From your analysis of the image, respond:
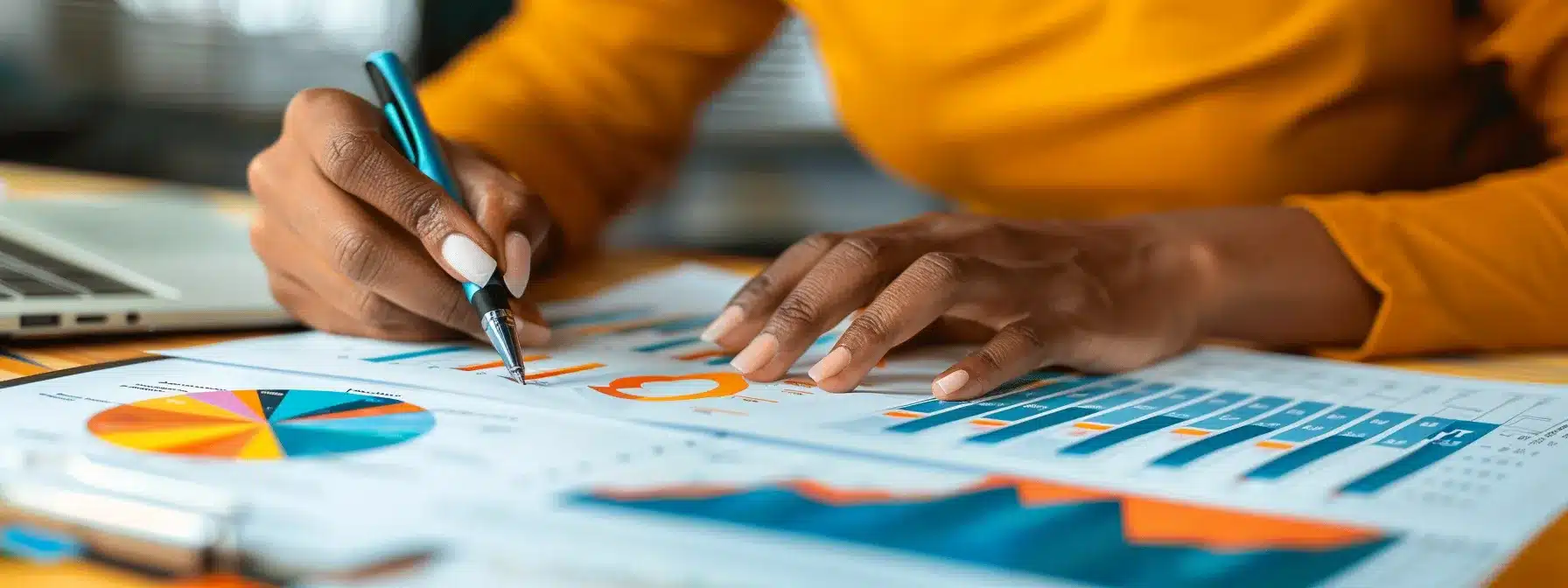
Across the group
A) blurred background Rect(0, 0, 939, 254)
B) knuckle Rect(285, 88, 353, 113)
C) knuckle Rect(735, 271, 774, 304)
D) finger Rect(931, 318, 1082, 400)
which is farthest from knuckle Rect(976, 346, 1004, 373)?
blurred background Rect(0, 0, 939, 254)

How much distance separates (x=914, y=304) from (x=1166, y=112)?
37 centimetres

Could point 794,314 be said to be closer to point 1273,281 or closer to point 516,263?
point 516,263

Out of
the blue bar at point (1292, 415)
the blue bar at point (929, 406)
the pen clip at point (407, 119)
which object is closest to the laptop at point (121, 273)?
the pen clip at point (407, 119)

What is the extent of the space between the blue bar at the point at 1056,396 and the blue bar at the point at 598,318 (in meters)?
0.24

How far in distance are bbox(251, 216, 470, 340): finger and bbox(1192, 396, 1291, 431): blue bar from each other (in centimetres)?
30

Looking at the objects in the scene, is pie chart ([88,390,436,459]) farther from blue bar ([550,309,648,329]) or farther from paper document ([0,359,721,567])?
blue bar ([550,309,648,329])

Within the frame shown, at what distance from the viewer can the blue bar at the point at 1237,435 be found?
14.4 inches

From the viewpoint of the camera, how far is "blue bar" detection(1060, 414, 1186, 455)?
14.8 inches

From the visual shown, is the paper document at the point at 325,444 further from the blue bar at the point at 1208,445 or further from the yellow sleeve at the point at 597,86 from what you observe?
the yellow sleeve at the point at 597,86

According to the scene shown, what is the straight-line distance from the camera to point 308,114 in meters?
0.55

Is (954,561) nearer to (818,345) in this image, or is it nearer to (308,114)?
(818,345)

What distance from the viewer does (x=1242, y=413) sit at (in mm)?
446

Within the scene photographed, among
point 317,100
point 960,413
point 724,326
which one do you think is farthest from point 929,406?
point 317,100

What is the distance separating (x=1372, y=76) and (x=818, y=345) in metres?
0.40
